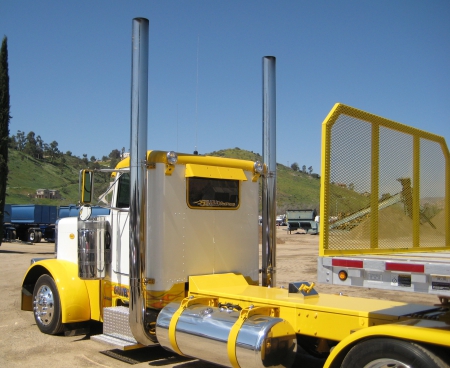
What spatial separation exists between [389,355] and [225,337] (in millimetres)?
1674

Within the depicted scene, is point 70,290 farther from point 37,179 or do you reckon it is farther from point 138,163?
point 37,179

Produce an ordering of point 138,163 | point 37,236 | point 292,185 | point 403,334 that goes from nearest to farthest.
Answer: point 403,334
point 138,163
point 37,236
point 292,185

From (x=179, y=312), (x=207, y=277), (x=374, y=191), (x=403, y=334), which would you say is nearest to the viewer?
(x=403, y=334)

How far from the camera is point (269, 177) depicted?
7.29 m

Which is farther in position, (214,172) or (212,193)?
(212,193)

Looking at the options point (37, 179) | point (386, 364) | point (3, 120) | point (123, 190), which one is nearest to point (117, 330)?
point (123, 190)

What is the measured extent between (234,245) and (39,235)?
29182 mm

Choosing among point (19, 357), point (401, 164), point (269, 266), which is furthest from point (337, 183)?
point (19, 357)

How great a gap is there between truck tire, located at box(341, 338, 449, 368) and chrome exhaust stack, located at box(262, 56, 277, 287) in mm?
3193

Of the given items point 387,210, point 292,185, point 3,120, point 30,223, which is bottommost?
point 30,223

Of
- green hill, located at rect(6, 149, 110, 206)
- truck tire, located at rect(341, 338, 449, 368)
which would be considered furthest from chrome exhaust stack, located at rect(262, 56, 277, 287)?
green hill, located at rect(6, 149, 110, 206)

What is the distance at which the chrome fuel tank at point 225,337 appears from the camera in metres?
4.62

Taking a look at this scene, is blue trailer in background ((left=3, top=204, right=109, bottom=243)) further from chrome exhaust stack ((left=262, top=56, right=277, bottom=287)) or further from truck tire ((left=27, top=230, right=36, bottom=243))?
chrome exhaust stack ((left=262, top=56, right=277, bottom=287))

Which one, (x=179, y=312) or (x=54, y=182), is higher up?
(x=54, y=182)
